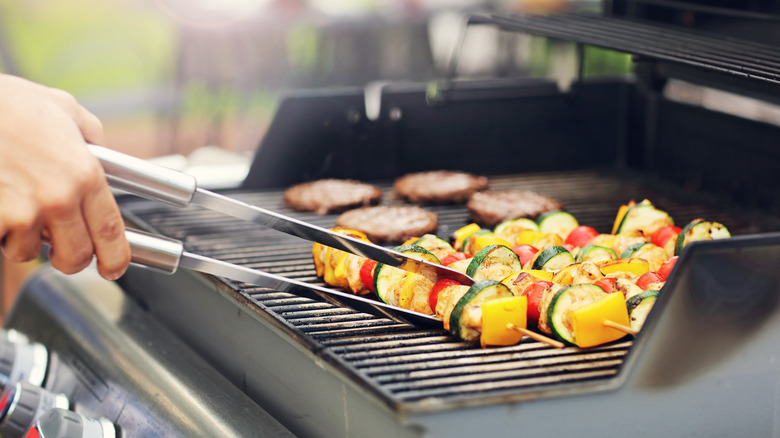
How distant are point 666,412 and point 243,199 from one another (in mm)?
2178

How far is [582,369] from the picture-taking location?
1730 millimetres

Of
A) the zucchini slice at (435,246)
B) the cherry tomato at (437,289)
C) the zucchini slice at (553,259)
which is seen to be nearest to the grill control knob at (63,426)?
the cherry tomato at (437,289)

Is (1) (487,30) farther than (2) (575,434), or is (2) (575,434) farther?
(1) (487,30)

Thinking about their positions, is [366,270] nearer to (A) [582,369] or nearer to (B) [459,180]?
(A) [582,369]

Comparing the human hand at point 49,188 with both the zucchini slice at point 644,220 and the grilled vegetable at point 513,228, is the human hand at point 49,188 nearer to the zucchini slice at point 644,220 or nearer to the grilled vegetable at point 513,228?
the grilled vegetable at point 513,228

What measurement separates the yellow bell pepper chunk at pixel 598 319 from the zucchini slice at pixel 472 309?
19 cm

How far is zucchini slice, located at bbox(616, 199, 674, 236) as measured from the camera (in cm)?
265

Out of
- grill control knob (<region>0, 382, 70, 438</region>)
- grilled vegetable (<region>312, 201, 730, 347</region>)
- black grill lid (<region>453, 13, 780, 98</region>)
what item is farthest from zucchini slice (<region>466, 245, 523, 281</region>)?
grill control knob (<region>0, 382, 70, 438</region>)

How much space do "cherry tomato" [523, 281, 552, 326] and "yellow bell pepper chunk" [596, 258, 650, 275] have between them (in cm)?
23

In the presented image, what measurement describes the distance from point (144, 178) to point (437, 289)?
77 centimetres

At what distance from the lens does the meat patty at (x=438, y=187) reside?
3.38 meters

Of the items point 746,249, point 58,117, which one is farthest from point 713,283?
point 58,117

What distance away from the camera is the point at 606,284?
2.10 m

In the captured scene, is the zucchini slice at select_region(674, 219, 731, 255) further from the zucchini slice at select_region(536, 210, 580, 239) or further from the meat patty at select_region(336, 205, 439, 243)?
the meat patty at select_region(336, 205, 439, 243)
